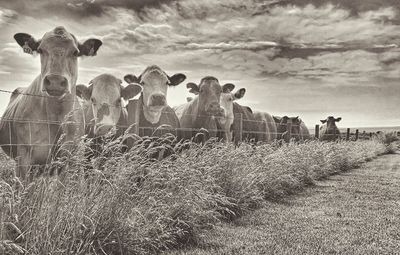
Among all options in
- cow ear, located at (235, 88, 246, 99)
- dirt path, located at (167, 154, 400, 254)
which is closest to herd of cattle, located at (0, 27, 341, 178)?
cow ear, located at (235, 88, 246, 99)

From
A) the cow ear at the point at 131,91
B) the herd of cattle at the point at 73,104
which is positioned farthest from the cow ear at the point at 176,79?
the cow ear at the point at 131,91

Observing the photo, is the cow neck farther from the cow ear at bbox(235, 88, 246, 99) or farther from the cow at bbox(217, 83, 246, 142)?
the cow ear at bbox(235, 88, 246, 99)

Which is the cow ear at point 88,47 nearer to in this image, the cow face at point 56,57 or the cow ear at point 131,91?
the cow face at point 56,57

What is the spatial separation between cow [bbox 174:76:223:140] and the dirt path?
102 inches

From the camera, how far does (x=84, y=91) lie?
724cm

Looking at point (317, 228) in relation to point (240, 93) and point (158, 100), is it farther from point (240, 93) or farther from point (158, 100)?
point (240, 93)

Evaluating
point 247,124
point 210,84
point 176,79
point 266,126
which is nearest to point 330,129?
point 266,126

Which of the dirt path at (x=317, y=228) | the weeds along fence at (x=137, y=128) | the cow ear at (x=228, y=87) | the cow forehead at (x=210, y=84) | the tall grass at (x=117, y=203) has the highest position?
the cow ear at (x=228, y=87)

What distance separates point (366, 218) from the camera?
6590 mm

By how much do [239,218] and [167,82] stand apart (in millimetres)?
3289

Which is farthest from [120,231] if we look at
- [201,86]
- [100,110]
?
[201,86]

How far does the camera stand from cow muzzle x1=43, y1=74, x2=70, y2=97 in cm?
508

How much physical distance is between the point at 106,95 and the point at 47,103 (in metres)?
1.64

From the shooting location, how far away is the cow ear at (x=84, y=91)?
721cm
